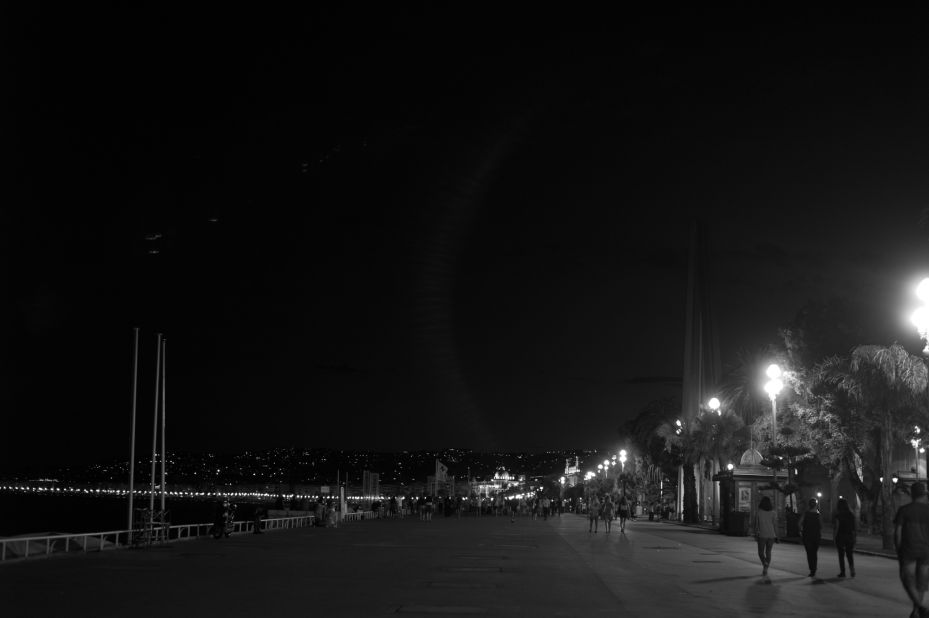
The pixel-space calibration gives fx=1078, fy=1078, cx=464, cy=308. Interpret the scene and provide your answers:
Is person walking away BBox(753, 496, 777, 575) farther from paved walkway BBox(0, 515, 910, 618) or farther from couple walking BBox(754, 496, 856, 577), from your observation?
paved walkway BBox(0, 515, 910, 618)

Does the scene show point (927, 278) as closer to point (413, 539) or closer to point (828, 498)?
point (413, 539)

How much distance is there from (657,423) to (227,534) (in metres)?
59.0

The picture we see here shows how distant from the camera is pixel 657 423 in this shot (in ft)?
302

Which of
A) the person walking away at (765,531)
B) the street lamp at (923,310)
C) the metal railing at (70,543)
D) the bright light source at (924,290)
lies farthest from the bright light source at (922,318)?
the metal railing at (70,543)

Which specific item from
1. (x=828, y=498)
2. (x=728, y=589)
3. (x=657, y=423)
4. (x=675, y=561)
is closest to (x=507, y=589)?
(x=728, y=589)

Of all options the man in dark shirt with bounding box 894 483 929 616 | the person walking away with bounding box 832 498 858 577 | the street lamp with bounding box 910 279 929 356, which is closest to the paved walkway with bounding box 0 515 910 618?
the person walking away with bounding box 832 498 858 577

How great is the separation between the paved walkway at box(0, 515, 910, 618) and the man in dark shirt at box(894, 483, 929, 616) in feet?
4.71

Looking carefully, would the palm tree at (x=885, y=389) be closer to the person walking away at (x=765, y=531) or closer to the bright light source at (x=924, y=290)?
the bright light source at (x=924, y=290)

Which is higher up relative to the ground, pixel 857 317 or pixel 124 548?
pixel 857 317

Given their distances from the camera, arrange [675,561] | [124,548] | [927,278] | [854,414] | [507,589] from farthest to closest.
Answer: [854,414], [124,548], [675,561], [927,278], [507,589]

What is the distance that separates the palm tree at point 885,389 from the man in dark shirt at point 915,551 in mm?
20946

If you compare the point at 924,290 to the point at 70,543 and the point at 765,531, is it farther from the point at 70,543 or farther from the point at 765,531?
the point at 70,543

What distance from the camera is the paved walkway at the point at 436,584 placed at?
14.7m

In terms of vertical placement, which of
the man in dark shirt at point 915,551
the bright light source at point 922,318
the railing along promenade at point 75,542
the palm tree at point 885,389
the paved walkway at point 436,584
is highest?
the bright light source at point 922,318
